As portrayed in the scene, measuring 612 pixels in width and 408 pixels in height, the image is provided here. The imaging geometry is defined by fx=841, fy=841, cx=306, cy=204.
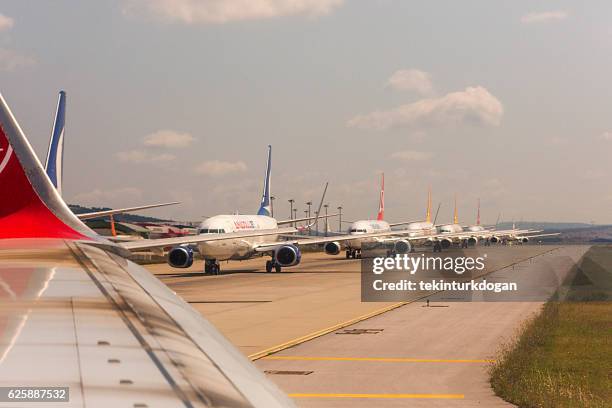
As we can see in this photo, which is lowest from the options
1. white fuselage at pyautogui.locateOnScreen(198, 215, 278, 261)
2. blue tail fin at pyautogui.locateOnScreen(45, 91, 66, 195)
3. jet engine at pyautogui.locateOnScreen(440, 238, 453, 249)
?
jet engine at pyautogui.locateOnScreen(440, 238, 453, 249)

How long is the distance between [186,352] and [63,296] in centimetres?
81

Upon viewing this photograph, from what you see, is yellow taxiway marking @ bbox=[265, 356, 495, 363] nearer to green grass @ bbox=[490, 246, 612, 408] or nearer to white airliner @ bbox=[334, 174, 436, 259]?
green grass @ bbox=[490, 246, 612, 408]

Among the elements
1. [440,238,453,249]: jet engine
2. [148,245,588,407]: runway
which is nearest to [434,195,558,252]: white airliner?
[440,238,453,249]: jet engine

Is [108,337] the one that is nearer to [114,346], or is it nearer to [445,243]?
[114,346]

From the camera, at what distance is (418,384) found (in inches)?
589

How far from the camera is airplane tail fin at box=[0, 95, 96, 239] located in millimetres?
6374

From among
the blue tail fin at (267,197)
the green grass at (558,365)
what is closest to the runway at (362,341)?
the green grass at (558,365)

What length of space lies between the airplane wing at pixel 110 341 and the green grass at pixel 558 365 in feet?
34.9

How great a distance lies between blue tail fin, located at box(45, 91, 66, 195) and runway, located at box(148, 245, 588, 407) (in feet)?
17.4

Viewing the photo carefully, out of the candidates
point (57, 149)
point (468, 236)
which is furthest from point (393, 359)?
point (468, 236)

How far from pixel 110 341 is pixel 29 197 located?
13.4ft

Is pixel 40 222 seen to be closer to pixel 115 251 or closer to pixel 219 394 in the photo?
pixel 115 251

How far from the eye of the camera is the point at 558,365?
56.2 feet

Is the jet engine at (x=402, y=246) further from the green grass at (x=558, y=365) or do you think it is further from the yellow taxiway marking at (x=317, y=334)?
the green grass at (x=558, y=365)
